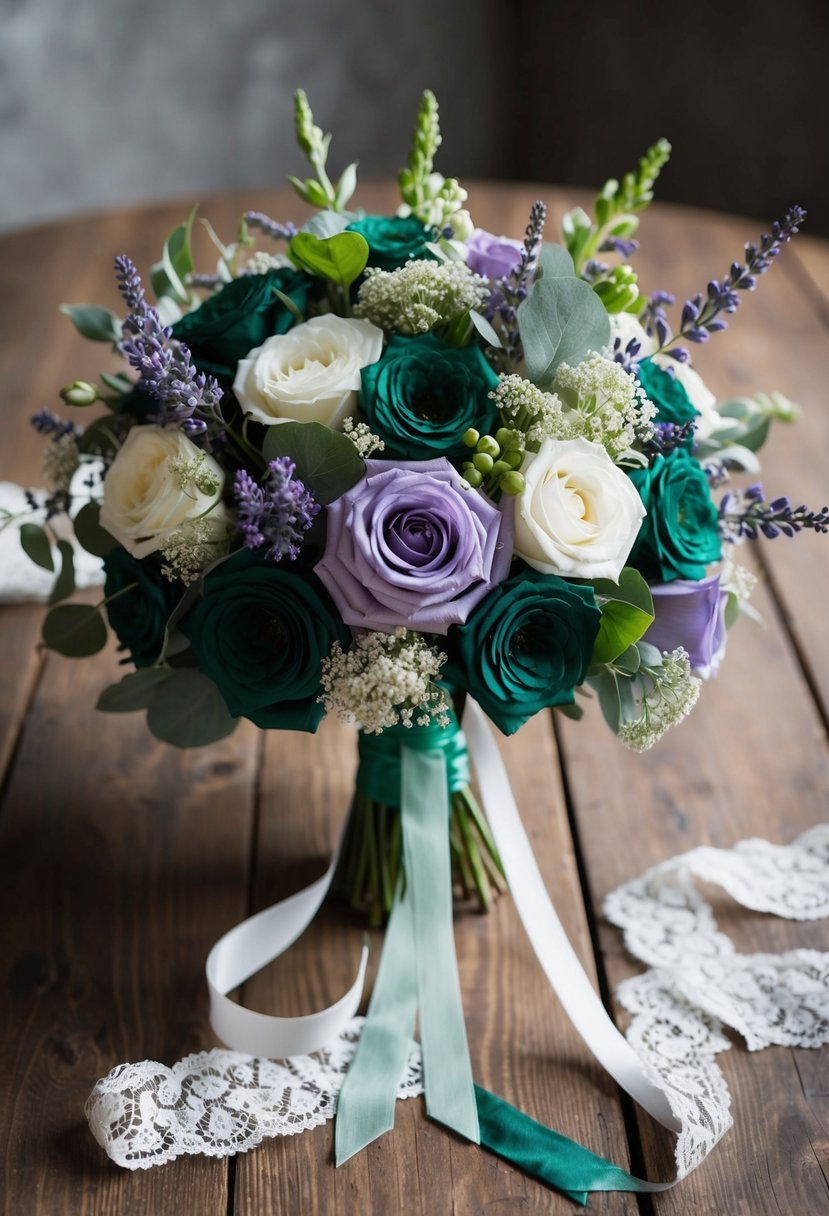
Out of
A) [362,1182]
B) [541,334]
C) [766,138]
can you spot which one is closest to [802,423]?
[541,334]

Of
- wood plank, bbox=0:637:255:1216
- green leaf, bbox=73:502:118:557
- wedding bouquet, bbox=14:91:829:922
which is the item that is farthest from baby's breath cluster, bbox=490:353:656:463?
wood plank, bbox=0:637:255:1216

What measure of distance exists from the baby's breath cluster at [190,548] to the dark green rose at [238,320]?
0.13 metres

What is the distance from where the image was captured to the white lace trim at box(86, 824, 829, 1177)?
0.82 m

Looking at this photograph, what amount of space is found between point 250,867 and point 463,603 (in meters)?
0.39

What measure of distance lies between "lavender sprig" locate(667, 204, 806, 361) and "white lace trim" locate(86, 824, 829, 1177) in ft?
1.46

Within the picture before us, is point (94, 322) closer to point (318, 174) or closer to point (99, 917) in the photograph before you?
point (318, 174)

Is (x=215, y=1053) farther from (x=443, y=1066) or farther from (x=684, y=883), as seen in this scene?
(x=684, y=883)

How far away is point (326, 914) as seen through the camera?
102 centimetres

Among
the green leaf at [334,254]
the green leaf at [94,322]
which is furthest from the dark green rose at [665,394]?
the green leaf at [94,322]

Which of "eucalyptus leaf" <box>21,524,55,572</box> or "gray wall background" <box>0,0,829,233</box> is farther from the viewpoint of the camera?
"gray wall background" <box>0,0,829,233</box>

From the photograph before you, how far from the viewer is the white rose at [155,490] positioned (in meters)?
0.83

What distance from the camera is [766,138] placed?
3.25m

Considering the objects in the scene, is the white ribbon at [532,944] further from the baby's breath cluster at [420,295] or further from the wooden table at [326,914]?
the baby's breath cluster at [420,295]

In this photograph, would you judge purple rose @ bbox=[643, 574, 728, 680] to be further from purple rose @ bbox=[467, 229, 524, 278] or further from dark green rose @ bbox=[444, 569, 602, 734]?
purple rose @ bbox=[467, 229, 524, 278]
